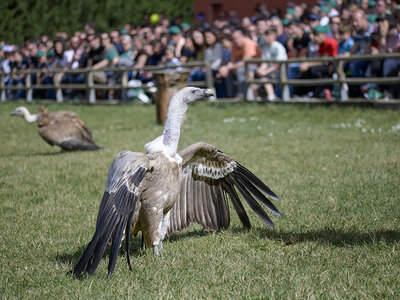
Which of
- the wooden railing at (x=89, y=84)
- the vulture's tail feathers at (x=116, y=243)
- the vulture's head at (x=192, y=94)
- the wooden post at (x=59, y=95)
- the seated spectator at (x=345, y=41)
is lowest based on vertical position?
the wooden post at (x=59, y=95)

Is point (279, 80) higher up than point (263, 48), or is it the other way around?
point (263, 48)

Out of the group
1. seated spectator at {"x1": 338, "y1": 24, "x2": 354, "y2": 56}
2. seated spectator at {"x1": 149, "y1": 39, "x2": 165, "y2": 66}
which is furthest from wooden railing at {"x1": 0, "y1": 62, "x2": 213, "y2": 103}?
seated spectator at {"x1": 338, "y1": 24, "x2": 354, "y2": 56}

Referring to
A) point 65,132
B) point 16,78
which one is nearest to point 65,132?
point 65,132

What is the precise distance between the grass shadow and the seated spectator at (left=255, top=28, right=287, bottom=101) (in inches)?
437

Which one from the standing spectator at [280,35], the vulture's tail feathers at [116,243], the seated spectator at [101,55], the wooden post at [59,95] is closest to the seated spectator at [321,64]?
the standing spectator at [280,35]

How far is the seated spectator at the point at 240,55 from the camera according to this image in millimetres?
17484

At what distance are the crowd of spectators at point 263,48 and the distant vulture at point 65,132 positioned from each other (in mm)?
6839

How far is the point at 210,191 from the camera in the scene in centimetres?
629

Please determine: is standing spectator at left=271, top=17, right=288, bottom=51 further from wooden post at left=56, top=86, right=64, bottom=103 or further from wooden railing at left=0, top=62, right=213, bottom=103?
wooden post at left=56, top=86, right=64, bottom=103

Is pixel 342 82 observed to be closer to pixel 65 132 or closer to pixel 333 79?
pixel 333 79

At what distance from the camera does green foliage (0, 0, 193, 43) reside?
104ft

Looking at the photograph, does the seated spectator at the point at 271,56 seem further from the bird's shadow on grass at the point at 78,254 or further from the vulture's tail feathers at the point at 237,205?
the bird's shadow on grass at the point at 78,254

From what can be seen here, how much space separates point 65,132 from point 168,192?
256 inches

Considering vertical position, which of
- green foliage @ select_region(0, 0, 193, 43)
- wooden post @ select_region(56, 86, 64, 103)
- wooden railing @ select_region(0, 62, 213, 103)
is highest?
green foliage @ select_region(0, 0, 193, 43)
